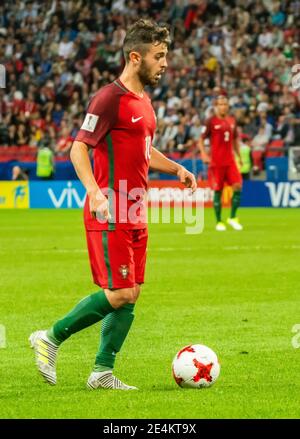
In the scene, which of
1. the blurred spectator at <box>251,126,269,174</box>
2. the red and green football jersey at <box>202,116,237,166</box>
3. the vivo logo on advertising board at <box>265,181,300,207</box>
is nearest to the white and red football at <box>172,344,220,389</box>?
the red and green football jersey at <box>202,116,237,166</box>

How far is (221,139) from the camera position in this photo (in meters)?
22.4

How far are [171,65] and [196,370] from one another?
28.7m

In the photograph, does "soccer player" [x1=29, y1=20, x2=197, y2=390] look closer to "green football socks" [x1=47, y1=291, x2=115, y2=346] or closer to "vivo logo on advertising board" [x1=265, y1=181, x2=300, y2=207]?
"green football socks" [x1=47, y1=291, x2=115, y2=346]

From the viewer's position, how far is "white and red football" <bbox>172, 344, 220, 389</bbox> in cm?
710

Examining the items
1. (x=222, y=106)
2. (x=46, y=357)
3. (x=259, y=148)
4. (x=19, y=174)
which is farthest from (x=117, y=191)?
(x=19, y=174)

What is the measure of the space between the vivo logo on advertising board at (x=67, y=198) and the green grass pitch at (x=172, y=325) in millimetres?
10882

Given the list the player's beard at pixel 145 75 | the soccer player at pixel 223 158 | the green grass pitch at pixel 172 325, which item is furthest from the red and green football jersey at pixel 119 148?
the soccer player at pixel 223 158

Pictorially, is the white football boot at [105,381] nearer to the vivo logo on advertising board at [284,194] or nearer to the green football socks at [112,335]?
the green football socks at [112,335]

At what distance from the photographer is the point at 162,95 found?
34.3 m

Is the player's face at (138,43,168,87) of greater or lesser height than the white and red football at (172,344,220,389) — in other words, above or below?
above

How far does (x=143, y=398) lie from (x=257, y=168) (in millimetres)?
23635

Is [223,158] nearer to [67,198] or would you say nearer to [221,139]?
[221,139]

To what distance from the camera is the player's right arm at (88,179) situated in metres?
6.70
